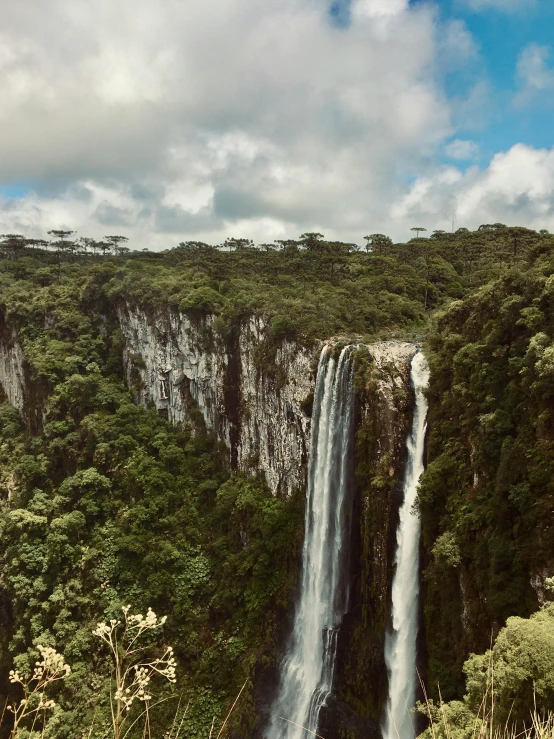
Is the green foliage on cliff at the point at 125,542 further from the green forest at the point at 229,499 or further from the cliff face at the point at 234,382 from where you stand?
the cliff face at the point at 234,382

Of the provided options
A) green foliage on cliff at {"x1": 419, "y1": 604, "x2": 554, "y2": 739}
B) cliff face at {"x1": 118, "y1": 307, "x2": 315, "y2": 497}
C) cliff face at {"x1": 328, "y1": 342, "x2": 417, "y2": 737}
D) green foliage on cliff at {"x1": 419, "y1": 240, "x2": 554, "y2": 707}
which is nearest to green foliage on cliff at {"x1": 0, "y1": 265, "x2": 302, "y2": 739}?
cliff face at {"x1": 118, "y1": 307, "x2": 315, "y2": 497}

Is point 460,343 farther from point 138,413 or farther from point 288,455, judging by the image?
point 138,413

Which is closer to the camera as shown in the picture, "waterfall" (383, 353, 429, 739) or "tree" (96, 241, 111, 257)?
"waterfall" (383, 353, 429, 739)

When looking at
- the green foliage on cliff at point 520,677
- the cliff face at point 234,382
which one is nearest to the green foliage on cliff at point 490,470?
the green foliage on cliff at point 520,677

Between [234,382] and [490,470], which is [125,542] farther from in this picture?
[490,470]

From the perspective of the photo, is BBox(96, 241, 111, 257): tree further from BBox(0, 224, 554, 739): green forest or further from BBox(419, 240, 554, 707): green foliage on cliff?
BBox(419, 240, 554, 707): green foliage on cliff

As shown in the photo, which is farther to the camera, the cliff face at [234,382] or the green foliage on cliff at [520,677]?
the cliff face at [234,382]
